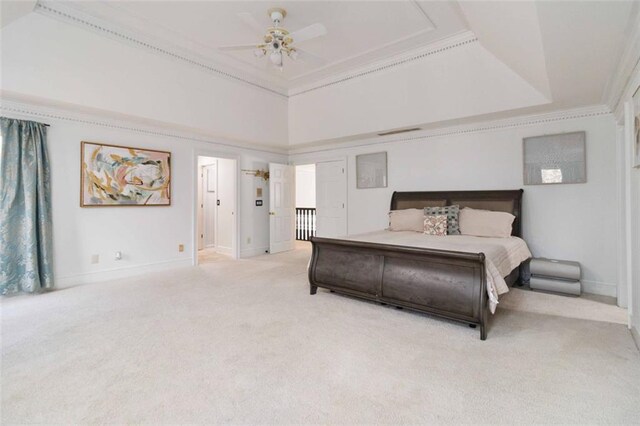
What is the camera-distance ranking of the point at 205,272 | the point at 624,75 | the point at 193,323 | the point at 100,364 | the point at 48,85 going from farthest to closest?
1. the point at 205,272
2. the point at 48,85
3. the point at 193,323
4. the point at 624,75
5. the point at 100,364

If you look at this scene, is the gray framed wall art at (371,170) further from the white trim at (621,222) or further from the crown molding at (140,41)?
the white trim at (621,222)

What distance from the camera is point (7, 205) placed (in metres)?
3.74

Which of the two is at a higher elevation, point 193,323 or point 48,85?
point 48,85

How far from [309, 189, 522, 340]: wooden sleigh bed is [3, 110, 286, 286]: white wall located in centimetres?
287

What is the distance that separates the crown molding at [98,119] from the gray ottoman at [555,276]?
542 centimetres

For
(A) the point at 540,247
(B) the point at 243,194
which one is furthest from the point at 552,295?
(B) the point at 243,194

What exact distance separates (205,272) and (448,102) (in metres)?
4.63

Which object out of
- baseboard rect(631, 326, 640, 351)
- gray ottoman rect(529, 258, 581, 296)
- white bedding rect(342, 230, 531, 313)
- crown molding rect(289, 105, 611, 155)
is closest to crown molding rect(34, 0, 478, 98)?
crown molding rect(289, 105, 611, 155)

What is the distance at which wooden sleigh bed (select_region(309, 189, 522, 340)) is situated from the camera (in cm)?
275

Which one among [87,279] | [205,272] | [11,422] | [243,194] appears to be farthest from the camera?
[243,194]

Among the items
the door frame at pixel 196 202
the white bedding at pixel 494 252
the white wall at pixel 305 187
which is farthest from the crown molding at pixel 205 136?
the white wall at pixel 305 187

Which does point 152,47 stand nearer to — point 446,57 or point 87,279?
point 87,279

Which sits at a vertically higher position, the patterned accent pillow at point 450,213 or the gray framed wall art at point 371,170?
the gray framed wall art at point 371,170

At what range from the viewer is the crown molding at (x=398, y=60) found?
4.43 meters
